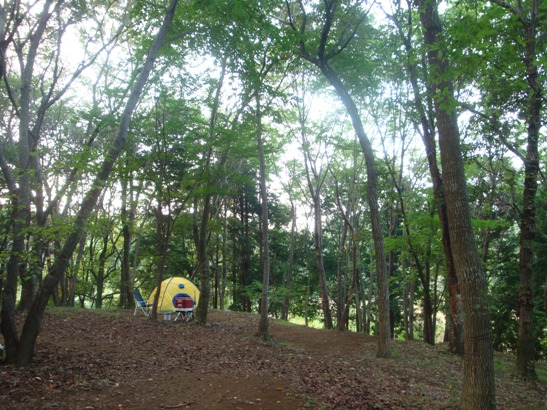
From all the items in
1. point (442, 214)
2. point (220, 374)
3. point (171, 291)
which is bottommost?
point (220, 374)

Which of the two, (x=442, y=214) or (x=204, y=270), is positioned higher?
(x=442, y=214)

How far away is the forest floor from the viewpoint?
4.80m

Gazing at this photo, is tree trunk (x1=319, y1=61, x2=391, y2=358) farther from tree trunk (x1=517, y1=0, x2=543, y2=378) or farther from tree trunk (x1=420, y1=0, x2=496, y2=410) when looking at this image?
tree trunk (x1=420, y1=0, x2=496, y2=410)

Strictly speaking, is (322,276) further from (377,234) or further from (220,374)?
(220,374)

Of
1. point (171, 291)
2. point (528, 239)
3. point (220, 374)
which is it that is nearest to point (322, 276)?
point (171, 291)

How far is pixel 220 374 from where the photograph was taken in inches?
247

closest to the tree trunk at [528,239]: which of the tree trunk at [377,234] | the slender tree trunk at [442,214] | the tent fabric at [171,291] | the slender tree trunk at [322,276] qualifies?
the slender tree trunk at [442,214]

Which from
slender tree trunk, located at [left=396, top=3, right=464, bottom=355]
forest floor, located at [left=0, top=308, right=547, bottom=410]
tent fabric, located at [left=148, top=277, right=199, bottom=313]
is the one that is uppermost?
slender tree trunk, located at [left=396, top=3, right=464, bottom=355]

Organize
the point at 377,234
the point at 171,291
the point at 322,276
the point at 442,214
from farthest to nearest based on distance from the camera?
the point at 171,291
the point at 322,276
the point at 442,214
the point at 377,234

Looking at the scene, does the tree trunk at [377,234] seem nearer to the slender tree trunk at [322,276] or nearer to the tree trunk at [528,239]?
the tree trunk at [528,239]

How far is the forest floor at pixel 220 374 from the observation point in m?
4.80

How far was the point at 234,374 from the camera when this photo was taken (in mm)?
6285

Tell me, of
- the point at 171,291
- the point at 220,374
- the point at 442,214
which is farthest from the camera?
the point at 171,291

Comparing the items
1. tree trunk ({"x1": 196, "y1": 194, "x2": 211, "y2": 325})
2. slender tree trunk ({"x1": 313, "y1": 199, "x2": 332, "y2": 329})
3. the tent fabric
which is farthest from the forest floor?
slender tree trunk ({"x1": 313, "y1": 199, "x2": 332, "y2": 329})
